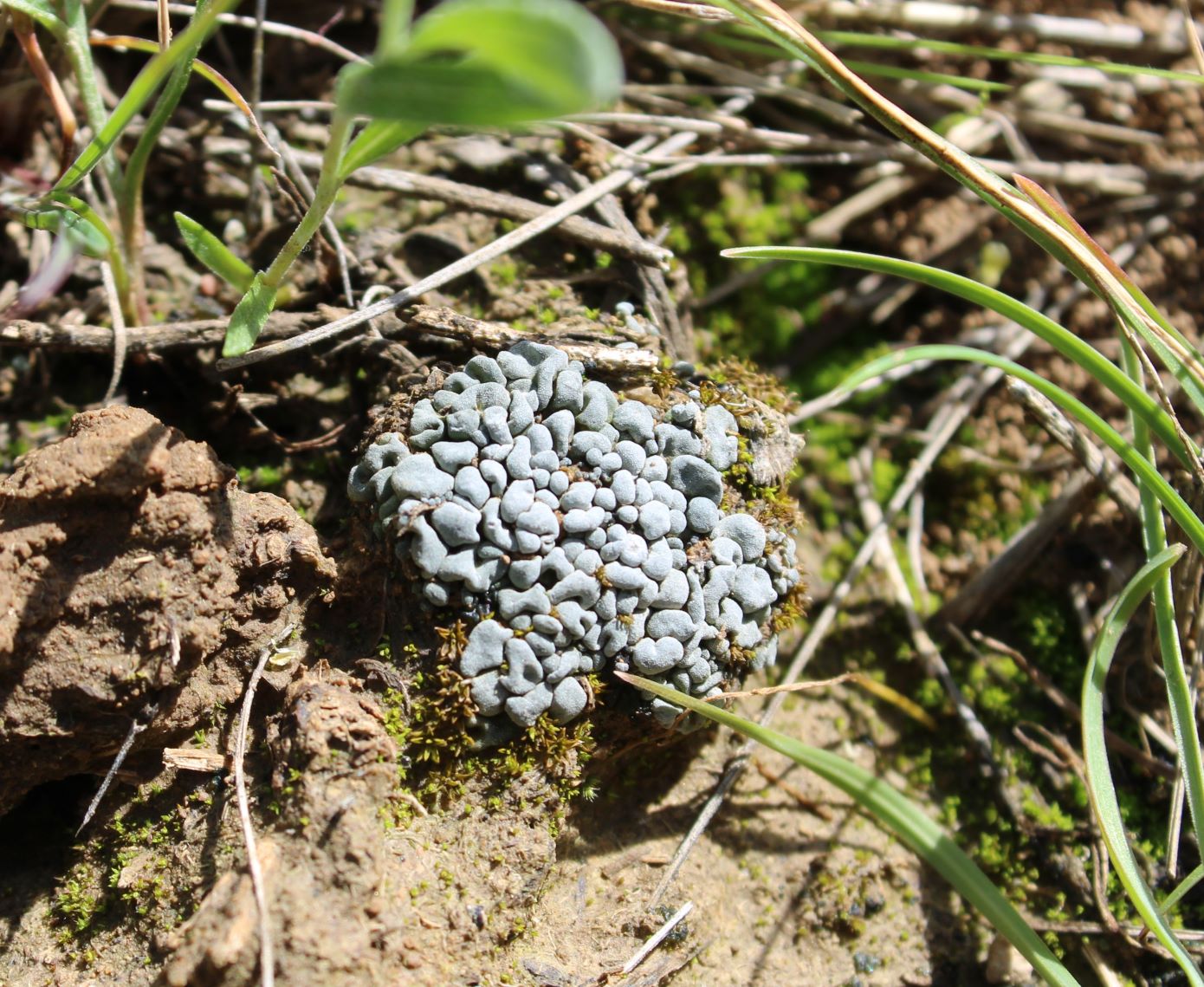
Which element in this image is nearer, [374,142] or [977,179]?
[374,142]

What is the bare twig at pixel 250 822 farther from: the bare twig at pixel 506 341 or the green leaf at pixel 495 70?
the green leaf at pixel 495 70

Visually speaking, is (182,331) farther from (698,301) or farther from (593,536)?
(698,301)

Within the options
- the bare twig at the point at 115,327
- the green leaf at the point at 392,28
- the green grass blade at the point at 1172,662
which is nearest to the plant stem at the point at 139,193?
the bare twig at the point at 115,327

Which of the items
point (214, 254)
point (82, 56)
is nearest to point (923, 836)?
point (214, 254)

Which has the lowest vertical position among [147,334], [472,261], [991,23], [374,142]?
[147,334]

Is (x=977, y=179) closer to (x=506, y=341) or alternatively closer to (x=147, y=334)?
(x=506, y=341)

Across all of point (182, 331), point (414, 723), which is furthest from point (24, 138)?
point (414, 723)

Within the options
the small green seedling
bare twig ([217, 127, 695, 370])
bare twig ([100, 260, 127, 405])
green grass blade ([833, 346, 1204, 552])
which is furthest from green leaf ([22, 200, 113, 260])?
green grass blade ([833, 346, 1204, 552])
